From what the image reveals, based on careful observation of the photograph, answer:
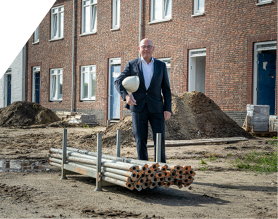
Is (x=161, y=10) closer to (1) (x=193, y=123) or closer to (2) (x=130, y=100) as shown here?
(1) (x=193, y=123)

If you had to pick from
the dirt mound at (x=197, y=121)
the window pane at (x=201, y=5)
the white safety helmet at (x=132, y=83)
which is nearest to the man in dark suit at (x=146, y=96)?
the white safety helmet at (x=132, y=83)

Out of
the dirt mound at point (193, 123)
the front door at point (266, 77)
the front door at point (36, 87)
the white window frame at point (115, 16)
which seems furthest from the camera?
the front door at point (36, 87)

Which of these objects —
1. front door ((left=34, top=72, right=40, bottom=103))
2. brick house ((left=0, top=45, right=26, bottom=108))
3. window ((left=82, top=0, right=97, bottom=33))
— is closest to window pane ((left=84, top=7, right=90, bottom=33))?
window ((left=82, top=0, right=97, bottom=33))

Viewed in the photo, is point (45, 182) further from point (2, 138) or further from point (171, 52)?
point (171, 52)

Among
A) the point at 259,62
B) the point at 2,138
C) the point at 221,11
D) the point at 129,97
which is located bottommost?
the point at 2,138

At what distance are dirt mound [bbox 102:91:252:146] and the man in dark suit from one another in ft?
22.4

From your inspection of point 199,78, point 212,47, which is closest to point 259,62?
point 212,47

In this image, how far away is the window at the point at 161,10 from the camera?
20098 millimetres

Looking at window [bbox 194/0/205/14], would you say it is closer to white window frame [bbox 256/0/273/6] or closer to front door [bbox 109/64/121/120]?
white window frame [bbox 256/0/273/6]

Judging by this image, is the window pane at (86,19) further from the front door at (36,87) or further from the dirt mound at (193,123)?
the dirt mound at (193,123)

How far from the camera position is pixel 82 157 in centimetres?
648

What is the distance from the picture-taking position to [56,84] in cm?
2739

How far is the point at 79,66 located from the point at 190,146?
14.4 meters

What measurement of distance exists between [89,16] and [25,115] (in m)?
7.07
